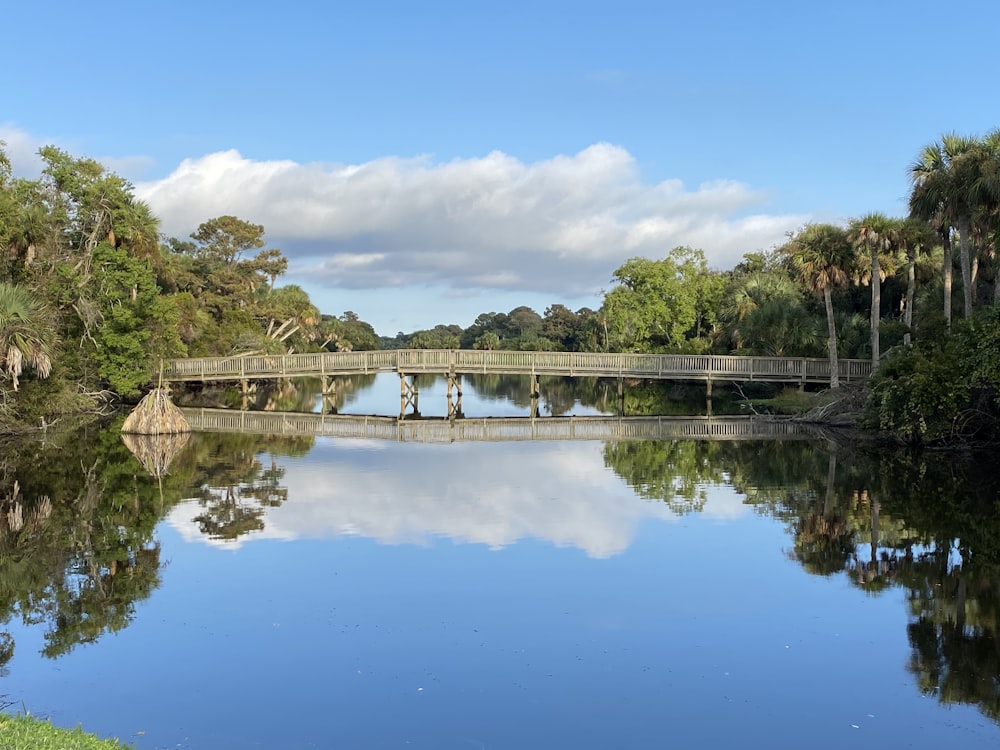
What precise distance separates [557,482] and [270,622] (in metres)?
11.7

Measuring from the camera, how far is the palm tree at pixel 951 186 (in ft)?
98.5

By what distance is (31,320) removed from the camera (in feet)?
83.4

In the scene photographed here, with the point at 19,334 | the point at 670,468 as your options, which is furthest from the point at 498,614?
the point at 19,334

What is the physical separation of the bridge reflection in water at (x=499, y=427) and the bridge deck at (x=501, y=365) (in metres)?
5.08

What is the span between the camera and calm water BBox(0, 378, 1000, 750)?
28.3 ft

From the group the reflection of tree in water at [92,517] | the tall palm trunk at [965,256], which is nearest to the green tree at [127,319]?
the reflection of tree in water at [92,517]

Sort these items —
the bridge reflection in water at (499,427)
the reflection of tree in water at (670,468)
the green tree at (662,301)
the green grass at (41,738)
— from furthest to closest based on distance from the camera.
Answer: the green tree at (662,301), the bridge reflection in water at (499,427), the reflection of tree in water at (670,468), the green grass at (41,738)

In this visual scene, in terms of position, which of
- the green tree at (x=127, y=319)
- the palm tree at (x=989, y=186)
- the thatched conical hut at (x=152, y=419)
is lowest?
the thatched conical hut at (x=152, y=419)

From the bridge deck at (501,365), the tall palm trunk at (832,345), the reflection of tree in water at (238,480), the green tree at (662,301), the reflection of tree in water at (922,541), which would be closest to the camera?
the reflection of tree in water at (922,541)

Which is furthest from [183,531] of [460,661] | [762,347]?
[762,347]

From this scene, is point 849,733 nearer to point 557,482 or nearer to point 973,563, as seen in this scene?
point 973,563

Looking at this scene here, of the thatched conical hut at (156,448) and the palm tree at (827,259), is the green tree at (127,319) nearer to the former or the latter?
the thatched conical hut at (156,448)

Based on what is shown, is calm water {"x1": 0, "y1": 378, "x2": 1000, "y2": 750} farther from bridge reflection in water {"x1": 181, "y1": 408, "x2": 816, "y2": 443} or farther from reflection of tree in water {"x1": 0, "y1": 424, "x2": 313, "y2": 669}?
bridge reflection in water {"x1": 181, "y1": 408, "x2": 816, "y2": 443}

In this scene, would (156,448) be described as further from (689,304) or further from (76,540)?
(689,304)
